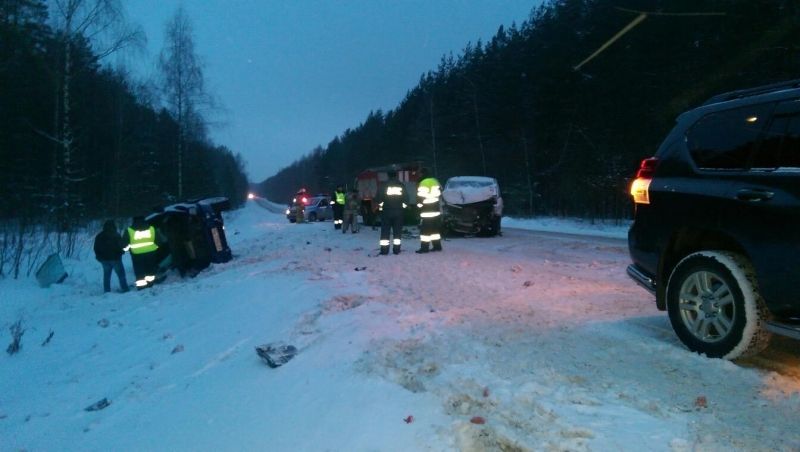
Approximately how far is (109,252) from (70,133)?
14.0 m

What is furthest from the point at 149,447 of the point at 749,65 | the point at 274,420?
the point at 749,65

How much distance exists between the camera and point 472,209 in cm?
1630

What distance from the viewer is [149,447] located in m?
3.89

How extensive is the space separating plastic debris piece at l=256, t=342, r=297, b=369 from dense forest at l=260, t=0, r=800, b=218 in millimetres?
17486

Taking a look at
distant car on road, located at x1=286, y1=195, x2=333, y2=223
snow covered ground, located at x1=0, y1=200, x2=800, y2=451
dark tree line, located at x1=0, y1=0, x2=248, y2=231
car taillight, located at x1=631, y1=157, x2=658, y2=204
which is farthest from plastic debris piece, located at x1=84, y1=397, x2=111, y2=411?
distant car on road, located at x1=286, y1=195, x2=333, y2=223

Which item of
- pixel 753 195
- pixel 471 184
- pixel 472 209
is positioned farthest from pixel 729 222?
pixel 471 184

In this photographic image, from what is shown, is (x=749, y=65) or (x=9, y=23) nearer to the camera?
(x=749, y=65)

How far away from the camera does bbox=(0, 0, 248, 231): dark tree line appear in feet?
72.9

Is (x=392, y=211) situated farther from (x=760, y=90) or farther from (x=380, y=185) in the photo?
(x=380, y=185)

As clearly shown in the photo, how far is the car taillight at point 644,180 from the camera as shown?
15.9ft

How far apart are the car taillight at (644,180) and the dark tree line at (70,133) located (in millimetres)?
16371

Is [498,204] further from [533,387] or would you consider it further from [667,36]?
[667,36]

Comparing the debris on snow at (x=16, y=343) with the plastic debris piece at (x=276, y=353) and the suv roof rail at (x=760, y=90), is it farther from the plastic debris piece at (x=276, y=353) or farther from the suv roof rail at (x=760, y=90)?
the suv roof rail at (x=760, y=90)

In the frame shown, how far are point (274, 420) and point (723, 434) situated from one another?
268 centimetres
